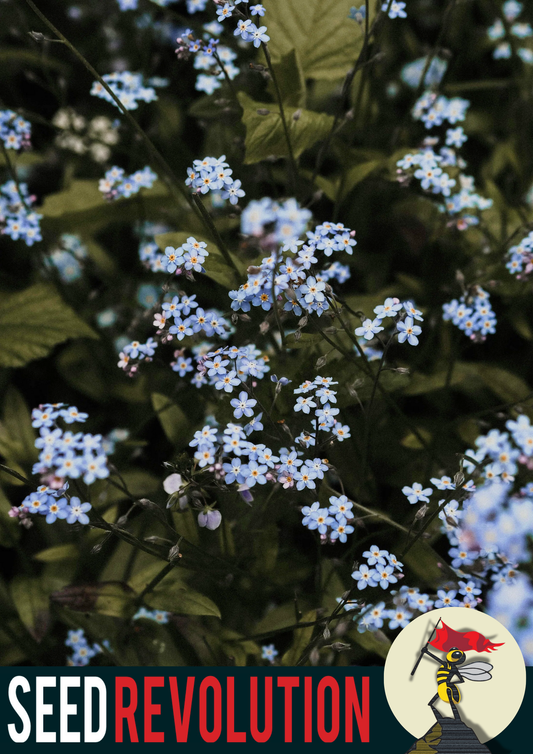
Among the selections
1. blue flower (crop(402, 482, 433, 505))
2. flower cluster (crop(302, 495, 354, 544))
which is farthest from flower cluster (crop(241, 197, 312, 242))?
blue flower (crop(402, 482, 433, 505))

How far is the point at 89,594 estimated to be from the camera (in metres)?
2.34

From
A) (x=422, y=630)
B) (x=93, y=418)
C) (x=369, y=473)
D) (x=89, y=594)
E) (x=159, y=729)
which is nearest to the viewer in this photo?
(x=422, y=630)

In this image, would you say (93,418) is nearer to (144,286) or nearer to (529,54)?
(144,286)

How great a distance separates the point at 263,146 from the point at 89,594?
1.77m

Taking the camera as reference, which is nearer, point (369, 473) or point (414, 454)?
point (369, 473)

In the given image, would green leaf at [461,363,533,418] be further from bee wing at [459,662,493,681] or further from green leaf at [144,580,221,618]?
green leaf at [144,580,221,618]

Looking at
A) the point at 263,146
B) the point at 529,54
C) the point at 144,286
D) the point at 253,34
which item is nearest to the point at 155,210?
the point at 144,286

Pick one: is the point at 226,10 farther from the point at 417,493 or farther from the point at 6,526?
the point at 6,526

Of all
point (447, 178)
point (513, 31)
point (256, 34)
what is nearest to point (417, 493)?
point (447, 178)

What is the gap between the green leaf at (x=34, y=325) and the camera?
108 inches

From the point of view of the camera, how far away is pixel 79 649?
8.17ft

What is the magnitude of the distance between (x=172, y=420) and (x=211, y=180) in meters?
0.98

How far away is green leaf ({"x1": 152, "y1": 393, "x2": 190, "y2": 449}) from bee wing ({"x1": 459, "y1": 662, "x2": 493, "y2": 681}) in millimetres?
1254

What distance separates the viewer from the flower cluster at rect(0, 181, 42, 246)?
2.68 m
